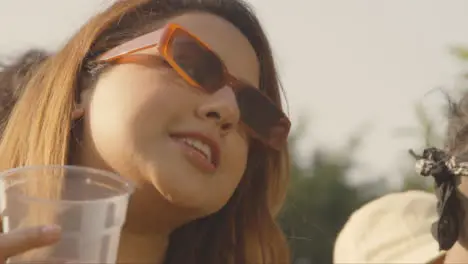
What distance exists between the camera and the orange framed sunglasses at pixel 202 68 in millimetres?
1930

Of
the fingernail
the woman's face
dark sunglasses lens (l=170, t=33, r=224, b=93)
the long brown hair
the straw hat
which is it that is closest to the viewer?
the fingernail

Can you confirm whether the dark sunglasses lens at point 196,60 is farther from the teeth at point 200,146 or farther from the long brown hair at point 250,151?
the long brown hair at point 250,151

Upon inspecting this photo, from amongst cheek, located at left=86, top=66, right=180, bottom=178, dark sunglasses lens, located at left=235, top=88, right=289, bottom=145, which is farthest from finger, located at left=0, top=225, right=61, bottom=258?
dark sunglasses lens, located at left=235, top=88, right=289, bottom=145

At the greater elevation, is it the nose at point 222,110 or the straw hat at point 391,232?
the nose at point 222,110

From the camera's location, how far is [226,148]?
6.41 ft

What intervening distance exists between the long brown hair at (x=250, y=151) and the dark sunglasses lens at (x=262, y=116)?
0.45ft

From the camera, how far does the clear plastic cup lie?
1.37 m

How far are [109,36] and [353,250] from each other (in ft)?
5.05

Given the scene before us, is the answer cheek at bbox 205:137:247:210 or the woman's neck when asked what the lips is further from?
the woman's neck

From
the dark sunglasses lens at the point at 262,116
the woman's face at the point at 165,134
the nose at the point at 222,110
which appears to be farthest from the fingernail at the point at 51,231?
the dark sunglasses lens at the point at 262,116

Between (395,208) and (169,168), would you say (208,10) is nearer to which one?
(169,168)

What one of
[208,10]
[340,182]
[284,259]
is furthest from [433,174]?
[340,182]

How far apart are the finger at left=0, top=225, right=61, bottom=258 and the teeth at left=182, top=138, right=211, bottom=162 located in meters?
0.54

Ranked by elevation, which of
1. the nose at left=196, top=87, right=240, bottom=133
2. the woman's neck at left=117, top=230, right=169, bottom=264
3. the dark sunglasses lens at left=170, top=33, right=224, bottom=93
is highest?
the dark sunglasses lens at left=170, top=33, right=224, bottom=93
